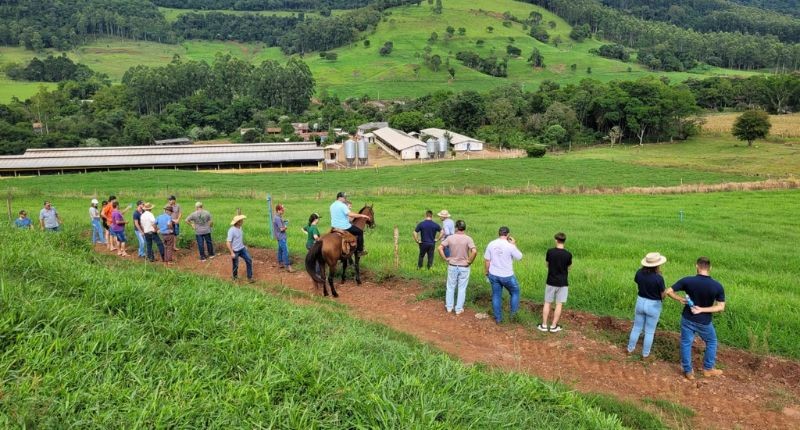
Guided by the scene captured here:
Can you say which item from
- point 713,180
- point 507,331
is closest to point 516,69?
point 713,180

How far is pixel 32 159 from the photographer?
5678cm

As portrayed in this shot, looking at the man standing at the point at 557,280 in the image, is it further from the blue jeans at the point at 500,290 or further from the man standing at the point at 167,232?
the man standing at the point at 167,232

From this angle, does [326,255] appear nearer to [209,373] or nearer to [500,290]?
[500,290]

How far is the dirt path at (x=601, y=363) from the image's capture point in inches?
283

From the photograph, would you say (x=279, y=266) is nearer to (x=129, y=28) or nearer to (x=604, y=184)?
(x=604, y=184)

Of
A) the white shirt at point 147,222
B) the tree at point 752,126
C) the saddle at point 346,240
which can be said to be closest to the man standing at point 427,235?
the saddle at point 346,240

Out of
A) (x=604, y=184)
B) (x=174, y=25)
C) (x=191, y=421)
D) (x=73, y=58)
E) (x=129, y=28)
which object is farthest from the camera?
(x=174, y=25)

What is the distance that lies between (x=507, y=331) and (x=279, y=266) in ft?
22.3

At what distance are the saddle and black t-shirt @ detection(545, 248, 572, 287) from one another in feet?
14.8

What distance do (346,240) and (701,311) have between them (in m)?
7.07

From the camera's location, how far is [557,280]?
945cm

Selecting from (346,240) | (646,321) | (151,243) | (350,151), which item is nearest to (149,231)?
(151,243)

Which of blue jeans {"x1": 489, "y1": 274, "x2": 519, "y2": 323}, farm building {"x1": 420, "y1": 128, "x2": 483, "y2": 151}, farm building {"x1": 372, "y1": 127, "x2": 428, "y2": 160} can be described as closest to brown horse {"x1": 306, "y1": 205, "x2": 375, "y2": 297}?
blue jeans {"x1": 489, "y1": 274, "x2": 519, "y2": 323}

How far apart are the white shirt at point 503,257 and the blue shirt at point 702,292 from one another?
2859 mm
